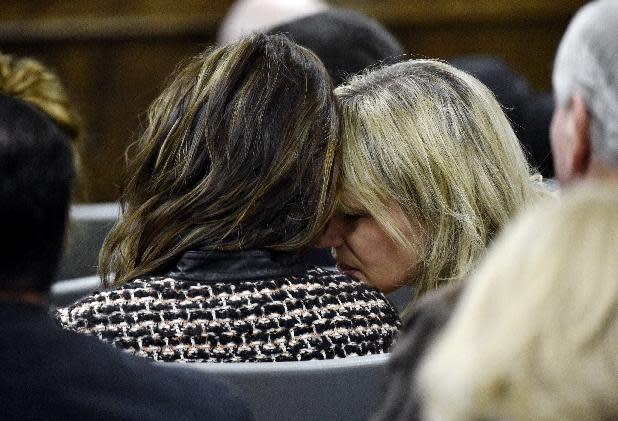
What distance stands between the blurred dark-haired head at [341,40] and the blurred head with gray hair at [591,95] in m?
1.42

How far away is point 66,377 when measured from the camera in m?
1.14

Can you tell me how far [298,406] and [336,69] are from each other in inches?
52.1

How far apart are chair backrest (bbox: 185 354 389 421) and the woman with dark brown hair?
0.16m

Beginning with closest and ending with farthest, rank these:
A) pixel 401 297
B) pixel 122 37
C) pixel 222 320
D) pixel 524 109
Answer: pixel 222 320 < pixel 401 297 < pixel 524 109 < pixel 122 37

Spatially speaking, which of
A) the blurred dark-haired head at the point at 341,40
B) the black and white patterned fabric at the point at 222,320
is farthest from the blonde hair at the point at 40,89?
the black and white patterned fabric at the point at 222,320

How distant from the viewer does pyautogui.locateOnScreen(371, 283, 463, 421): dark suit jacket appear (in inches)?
46.8

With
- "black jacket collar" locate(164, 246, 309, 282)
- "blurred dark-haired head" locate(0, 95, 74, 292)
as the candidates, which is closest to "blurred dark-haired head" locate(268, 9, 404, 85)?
"black jacket collar" locate(164, 246, 309, 282)

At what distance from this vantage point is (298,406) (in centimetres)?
153

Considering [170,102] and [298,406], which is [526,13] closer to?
[170,102]

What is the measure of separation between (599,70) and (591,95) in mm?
28

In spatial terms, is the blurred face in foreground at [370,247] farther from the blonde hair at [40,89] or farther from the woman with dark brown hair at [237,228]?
the blonde hair at [40,89]

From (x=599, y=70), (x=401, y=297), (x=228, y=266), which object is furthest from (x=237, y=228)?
(x=401, y=297)

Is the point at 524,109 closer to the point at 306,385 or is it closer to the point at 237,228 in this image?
the point at 237,228

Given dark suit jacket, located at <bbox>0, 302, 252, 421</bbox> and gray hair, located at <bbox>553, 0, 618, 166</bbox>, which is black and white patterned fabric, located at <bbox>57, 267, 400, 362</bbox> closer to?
dark suit jacket, located at <bbox>0, 302, 252, 421</bbox>
